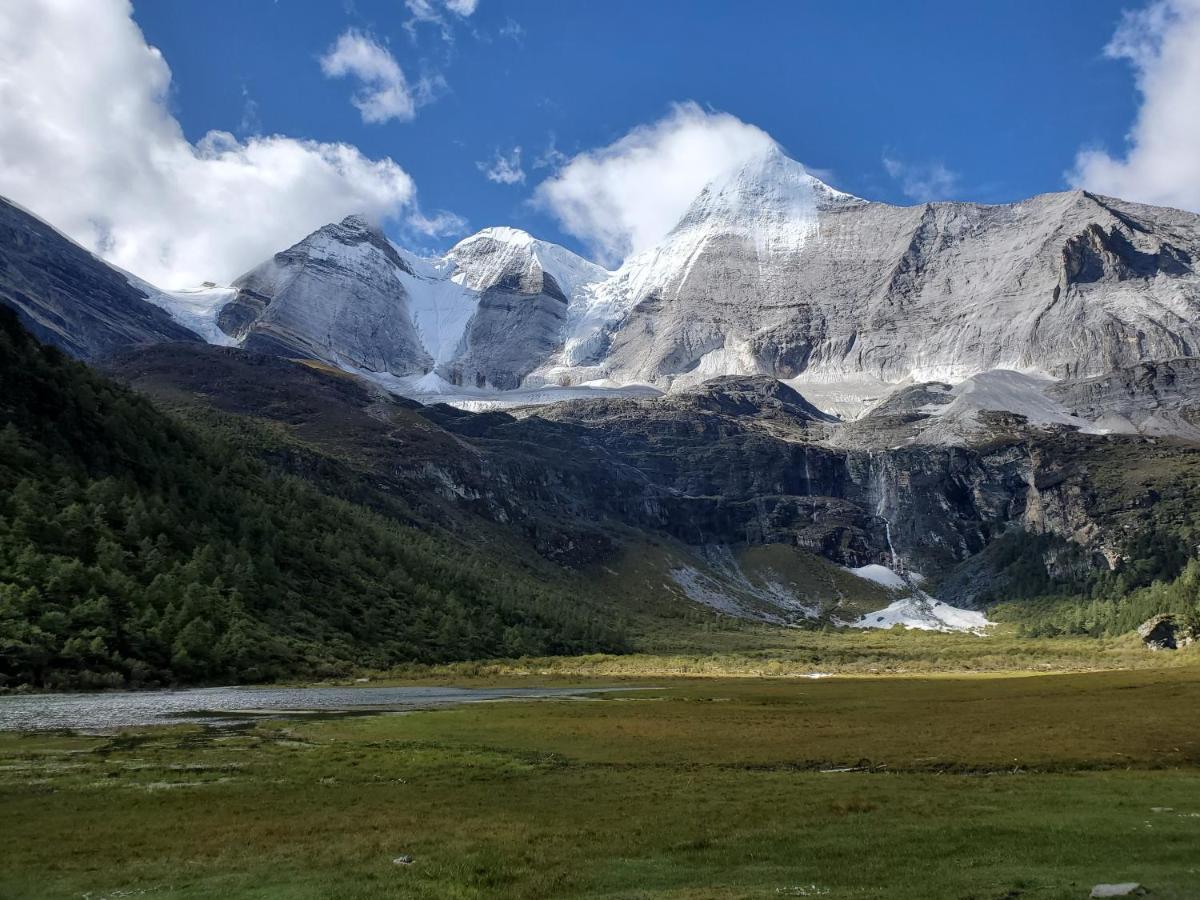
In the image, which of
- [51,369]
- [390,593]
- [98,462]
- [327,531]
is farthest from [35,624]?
[327,531]

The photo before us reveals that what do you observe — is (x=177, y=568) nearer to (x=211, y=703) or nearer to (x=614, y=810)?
(x=211, y=703)

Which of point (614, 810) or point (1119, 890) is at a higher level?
point (1119, 890)

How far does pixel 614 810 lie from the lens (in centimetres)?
3356

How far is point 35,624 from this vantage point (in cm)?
8431

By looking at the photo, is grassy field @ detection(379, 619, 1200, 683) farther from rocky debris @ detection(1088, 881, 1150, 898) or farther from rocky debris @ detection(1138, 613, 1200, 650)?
rocky debris @ detection(1088, 881, 1150, 898)

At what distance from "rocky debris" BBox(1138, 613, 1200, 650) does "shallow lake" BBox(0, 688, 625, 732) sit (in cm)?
13079

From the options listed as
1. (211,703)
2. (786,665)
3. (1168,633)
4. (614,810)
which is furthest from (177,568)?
(1168,633)

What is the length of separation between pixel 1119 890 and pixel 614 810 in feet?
58.1

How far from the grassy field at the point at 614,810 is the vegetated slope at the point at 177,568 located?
129ft

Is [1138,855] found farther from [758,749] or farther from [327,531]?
[327,531]

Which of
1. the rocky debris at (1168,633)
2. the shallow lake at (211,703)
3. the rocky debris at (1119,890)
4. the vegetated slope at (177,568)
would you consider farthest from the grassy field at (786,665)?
the rocky debris at (1119,890)

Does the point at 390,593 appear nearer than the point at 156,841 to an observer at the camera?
No

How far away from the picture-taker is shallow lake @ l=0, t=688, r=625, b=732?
6119 centimetres

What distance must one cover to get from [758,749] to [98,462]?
113 metres
